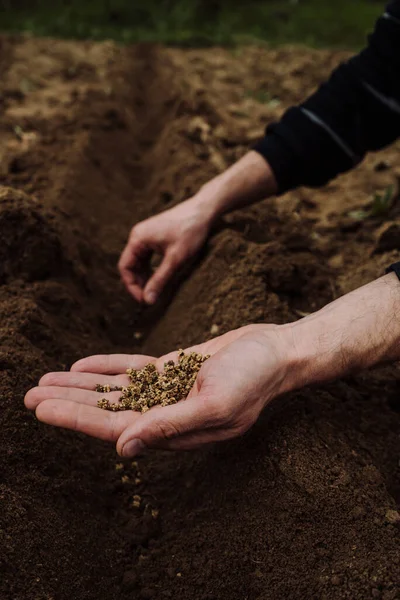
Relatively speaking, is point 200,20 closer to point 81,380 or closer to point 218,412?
point 81,380

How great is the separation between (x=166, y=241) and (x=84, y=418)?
1077mm

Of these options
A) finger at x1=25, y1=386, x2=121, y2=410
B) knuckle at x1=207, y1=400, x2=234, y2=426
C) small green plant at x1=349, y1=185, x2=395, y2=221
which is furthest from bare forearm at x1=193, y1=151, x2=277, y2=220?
knuckle at x1=207, y1=400, x2=234, y2=426

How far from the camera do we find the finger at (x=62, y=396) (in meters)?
1.70

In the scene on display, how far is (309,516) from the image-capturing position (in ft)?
5.46

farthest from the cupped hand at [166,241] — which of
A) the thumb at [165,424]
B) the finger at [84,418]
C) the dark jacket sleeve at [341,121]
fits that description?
the thumb at [165,424]

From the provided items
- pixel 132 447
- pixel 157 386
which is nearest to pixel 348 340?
pixel 157 386

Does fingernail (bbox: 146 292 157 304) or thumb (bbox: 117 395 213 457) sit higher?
thumb (bbox: 117 395 213 457)

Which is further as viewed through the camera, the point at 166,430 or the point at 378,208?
the point at 378,208

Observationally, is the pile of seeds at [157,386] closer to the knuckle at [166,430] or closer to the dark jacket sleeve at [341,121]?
the knuckle at [166,430]

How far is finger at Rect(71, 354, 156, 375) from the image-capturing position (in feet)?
6.21

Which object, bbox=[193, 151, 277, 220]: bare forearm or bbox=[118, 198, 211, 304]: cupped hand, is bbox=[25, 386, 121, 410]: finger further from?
bbox=[193, 151, 277, 220]: bare forearm

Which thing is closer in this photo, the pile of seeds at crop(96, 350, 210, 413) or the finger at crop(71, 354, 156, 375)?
the pile of seeds at crop(96, 350, 210, 413)

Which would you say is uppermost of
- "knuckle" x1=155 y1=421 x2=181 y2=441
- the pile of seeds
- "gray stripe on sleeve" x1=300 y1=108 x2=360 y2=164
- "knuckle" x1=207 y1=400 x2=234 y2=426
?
"gray stripe on sleeve" x1=300 y1=108 x2=360 y2=164

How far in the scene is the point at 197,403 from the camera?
1.55 m
